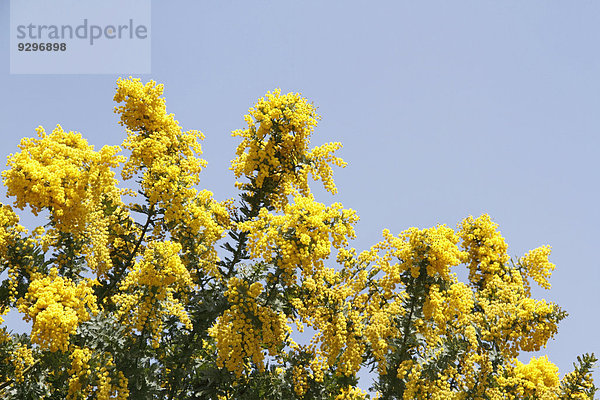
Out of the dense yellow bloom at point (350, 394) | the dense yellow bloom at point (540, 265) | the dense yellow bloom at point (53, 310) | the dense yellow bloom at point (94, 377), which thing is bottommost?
the dense yellow bloom at point (350, 394)

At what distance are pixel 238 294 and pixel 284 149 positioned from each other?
4024mm

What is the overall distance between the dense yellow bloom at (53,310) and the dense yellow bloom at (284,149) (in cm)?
497

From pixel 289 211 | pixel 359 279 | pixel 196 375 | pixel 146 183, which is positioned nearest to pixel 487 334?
pixel 359 279

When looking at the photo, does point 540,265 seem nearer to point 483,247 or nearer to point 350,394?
point 483,247

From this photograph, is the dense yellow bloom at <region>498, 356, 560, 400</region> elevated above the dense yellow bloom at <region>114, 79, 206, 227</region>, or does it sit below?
below

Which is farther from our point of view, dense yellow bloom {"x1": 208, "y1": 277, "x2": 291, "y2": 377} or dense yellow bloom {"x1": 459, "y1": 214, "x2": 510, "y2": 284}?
dense yellow bloom {"x1": 459, "y1": 214, "x2": 510, "y2": 284}

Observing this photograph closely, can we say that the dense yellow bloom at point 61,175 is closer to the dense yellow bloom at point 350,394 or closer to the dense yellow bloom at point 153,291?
the dense yellow bloom at point 153,291

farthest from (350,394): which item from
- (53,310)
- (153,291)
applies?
(53,310)

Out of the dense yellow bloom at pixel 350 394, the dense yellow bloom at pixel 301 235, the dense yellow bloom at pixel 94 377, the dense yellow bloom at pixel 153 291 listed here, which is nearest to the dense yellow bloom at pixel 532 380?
the dense yellow bloom at pixel 350 394

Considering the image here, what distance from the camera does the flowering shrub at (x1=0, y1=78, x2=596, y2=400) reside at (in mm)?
14250

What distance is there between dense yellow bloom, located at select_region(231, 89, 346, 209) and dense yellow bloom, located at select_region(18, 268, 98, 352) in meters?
4.97

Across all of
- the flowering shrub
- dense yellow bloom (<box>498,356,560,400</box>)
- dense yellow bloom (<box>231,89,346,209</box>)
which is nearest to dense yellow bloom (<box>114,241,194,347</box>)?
the flowering shrub

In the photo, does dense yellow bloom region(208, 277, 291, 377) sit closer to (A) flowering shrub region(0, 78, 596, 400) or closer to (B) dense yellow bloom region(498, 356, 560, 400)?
(A) flowering shrub region(0, 78, 596, 400)

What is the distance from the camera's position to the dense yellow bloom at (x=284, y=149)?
648 inches
